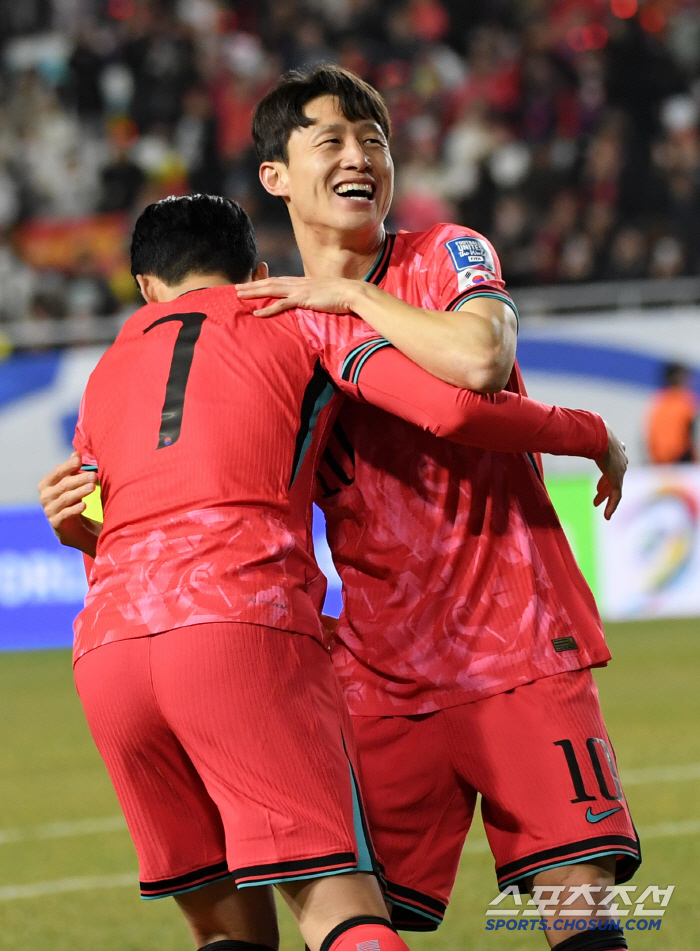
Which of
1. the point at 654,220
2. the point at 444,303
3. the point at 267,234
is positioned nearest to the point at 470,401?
the point at 444,303

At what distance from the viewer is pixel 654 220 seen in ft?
46.4

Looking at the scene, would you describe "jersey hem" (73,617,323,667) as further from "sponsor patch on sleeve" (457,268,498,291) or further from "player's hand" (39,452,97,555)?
"sponsor patch on sleeve" (457,268,498,291)

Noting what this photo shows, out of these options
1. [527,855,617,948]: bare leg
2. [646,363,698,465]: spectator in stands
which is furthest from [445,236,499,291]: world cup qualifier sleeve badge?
[646,363,698,465]: spectator in stands

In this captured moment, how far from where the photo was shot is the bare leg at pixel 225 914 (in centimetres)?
284


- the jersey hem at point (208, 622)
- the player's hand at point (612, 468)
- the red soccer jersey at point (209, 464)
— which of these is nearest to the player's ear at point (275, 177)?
Result: the red soccer jersey at point (209, 464)

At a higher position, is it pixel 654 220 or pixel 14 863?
pixel 654 220

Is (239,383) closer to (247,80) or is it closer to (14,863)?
(14,863)

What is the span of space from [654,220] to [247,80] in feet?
14.9

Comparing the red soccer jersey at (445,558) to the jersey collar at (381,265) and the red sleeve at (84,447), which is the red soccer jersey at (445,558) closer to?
the jersey collar at (381,265)

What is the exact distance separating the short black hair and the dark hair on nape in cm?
30

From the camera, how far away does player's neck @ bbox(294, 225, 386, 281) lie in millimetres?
3133

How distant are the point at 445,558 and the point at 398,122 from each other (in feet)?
40.9

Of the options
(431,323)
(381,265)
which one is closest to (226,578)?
(431,323)

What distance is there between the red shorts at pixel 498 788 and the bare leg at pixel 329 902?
1.74 ft
